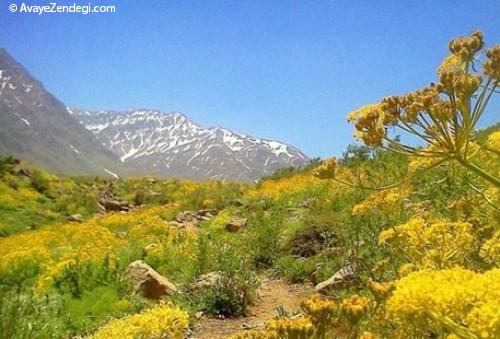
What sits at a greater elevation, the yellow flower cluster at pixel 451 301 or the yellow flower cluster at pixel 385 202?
Answer: the yellow flower cluster at pixel 385 202

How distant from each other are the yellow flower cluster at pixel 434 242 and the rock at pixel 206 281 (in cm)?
554

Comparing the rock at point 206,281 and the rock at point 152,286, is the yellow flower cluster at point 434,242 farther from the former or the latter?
the rock at point 152,286

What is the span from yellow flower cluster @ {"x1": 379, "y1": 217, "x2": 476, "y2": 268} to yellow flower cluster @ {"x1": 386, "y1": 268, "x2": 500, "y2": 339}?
1.19m

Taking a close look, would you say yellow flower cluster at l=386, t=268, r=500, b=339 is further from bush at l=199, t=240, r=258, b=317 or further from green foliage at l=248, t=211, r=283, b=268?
green foliage at l=248, t=211, r=283, b=268

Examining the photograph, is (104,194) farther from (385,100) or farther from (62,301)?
(385,100)

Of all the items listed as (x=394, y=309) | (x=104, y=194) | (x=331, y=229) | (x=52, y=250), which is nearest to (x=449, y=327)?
(x=394, y=309)

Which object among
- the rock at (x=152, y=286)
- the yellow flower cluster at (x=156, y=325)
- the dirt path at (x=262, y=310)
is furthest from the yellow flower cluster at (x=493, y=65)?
the rock at (x=152, y=286)

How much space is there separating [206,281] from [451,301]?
24.3ft

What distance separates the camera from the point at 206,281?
29.2ft

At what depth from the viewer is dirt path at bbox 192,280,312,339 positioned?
25.3 feet

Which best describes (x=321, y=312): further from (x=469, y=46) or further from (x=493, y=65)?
(x=469, y=46)

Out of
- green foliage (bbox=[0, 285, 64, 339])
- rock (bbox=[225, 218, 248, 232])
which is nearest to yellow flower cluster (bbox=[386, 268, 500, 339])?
green foliage (bbox=[0, 285, 64, 339])

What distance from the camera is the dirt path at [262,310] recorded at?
7.71 meters

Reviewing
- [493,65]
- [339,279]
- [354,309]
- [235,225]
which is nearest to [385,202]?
[493,65]
